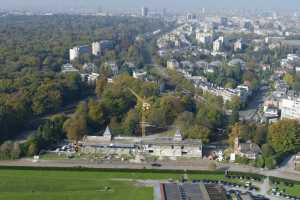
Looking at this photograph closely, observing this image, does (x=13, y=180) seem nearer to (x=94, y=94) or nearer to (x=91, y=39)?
(x=94, y=94)

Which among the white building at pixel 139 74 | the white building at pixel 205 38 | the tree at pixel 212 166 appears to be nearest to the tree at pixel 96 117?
the tree at pixel 212 166

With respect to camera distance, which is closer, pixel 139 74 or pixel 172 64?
pixel 139 74

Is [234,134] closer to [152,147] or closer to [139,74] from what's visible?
[152,147]

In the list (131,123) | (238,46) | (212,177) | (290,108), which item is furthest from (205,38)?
(212,177)

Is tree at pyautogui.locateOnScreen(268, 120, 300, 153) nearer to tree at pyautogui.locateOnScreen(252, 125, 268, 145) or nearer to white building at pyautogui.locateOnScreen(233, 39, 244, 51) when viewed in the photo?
tree at pyautogui.locateOnScreen(252, 125, 268, 145)

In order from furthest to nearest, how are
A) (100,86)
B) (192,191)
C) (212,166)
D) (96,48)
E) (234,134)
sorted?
1. (96,48)
2. (100,86)
3. (234,134)
4. (212,166)
5. (192,191)

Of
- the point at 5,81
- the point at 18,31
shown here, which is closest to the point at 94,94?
the point at 5,81
